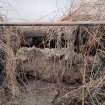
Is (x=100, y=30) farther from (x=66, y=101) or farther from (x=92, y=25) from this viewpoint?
(x=66, y=101)

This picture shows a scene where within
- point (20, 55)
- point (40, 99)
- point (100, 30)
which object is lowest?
point (40, 99)

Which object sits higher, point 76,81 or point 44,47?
point 44,47

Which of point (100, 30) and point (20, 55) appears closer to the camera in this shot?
point (100, 30)

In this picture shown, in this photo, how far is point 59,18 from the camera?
334 centimetres

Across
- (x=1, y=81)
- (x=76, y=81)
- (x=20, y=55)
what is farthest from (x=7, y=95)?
(x=76, y=81)

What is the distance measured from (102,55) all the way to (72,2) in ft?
1.62

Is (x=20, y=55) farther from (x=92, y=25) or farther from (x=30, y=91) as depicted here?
(x=92, y=25)

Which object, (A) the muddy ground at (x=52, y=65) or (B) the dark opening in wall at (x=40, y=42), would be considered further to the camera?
(B) the dark opening in wall at (x=40, y=42)

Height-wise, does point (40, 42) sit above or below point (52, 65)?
above

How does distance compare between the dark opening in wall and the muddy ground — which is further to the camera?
the dark opening in wall

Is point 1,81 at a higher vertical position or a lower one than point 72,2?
lower

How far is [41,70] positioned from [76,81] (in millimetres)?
303

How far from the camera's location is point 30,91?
3.36 m

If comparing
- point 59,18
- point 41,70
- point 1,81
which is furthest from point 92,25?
point 1,81
